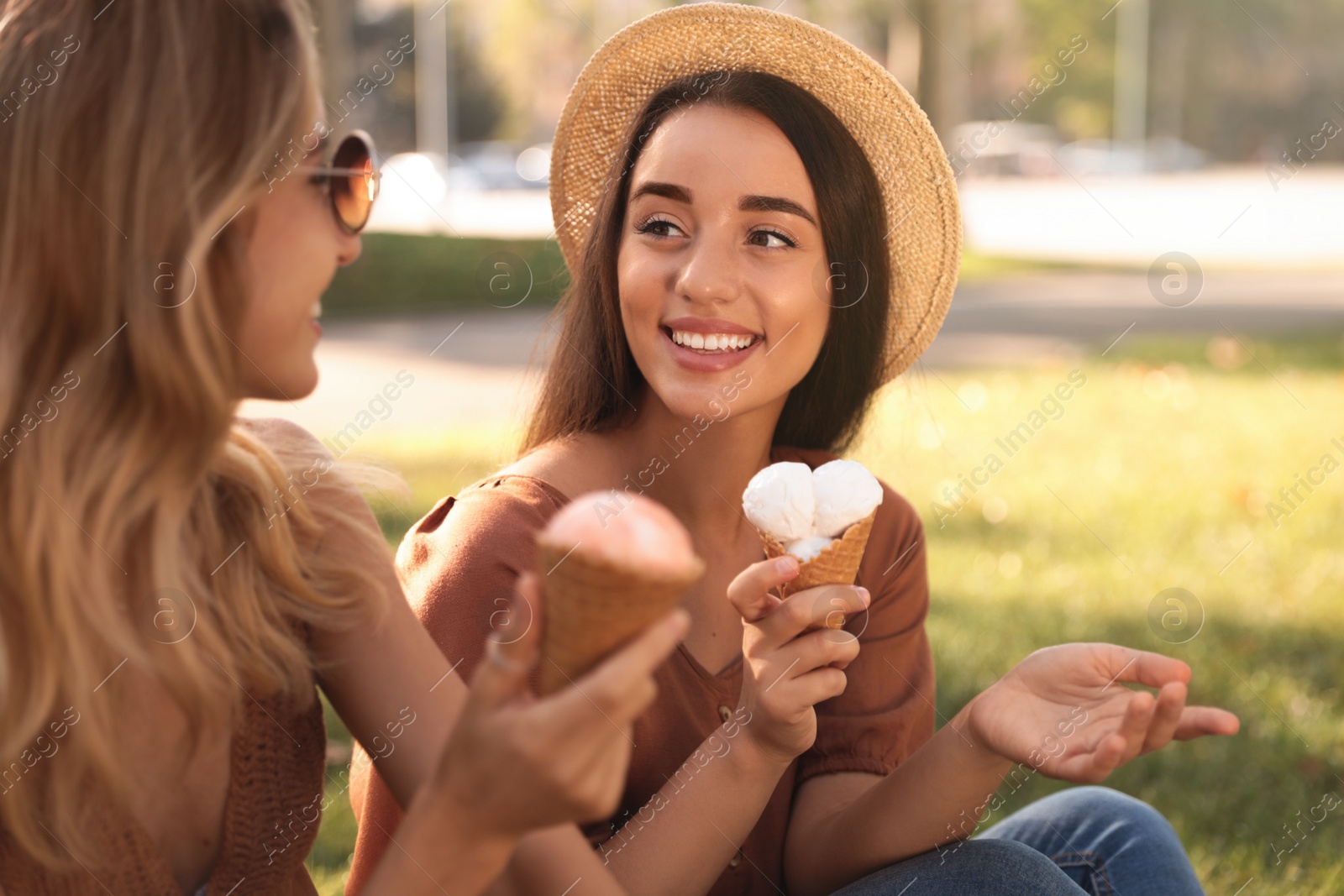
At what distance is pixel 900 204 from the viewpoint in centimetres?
309

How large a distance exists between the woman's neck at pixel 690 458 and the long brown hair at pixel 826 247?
0.08 meters

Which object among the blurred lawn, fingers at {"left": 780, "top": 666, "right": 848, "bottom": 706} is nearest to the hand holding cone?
fingers at {"left": 780, "top": 666, "right": 848, "bottom": 706}

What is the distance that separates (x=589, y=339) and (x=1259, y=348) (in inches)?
373

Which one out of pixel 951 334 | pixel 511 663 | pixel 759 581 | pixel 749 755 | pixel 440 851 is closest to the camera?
pixel 511 663

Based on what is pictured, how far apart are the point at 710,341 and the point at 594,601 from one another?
1272mm

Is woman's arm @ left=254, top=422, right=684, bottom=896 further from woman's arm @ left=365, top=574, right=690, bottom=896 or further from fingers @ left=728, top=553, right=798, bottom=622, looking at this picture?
fingers @ left=728, top=553, right=798, bottom=622

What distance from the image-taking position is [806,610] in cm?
206

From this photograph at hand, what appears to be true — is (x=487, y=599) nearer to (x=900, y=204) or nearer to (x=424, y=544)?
(x=424, y=544)

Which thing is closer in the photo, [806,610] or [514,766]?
[514,766]

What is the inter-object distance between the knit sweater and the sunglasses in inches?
26.9

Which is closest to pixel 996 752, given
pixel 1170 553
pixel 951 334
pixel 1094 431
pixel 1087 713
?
pixel 1087 713

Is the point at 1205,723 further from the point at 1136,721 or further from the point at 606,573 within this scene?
the point at 606,573

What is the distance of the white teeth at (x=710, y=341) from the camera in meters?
2.63

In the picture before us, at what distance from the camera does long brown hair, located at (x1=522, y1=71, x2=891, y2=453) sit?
277 cm
